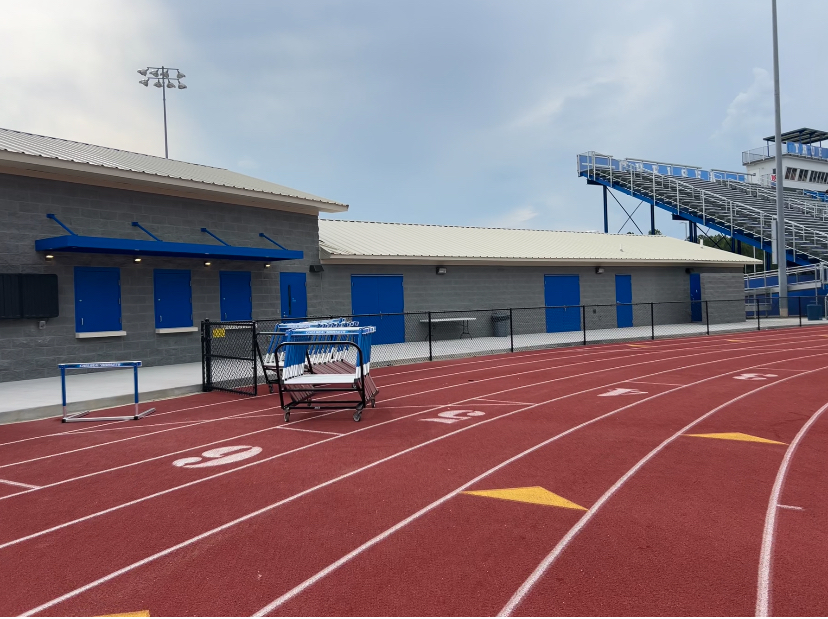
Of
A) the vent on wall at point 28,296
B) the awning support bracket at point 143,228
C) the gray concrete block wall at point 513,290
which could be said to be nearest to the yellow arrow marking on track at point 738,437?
the gray concrete block wall at point 513,290

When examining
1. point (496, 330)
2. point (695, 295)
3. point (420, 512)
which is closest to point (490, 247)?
point (496, 330)

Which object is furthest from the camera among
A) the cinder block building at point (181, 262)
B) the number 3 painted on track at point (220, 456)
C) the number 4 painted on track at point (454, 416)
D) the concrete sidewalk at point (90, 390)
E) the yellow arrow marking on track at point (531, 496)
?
the cinder block building at point (181, 262)

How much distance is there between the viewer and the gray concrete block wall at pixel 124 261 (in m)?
14.3

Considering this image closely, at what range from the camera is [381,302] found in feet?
77.1

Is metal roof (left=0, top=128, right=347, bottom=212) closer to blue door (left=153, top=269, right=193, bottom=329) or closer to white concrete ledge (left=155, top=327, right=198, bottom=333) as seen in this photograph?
blue door (left=153, top=269, right=193, bottom=329)

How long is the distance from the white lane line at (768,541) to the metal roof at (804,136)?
280 feet

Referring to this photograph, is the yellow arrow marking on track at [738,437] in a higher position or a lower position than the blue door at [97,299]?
lower

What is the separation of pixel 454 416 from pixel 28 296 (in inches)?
412

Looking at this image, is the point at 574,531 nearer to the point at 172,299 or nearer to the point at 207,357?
the point at 207,357

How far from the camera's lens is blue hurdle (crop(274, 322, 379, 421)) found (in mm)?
9602

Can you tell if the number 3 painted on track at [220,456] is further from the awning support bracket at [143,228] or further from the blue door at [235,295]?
the blue door at [235,295]

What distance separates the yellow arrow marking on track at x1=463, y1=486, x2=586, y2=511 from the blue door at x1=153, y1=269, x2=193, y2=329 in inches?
530

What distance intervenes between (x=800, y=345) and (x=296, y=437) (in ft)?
58.5

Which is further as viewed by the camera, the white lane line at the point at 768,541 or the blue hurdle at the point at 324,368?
the blue hurdle at the point at 324,368
